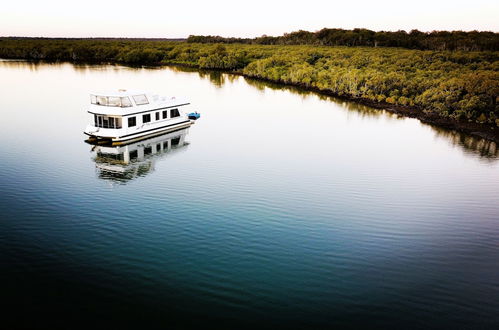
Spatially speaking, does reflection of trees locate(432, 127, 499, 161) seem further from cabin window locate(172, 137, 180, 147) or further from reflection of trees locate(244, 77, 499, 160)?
cabin window locate(172, 137, 180, 147)

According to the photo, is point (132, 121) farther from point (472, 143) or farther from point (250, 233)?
point (472, 143)

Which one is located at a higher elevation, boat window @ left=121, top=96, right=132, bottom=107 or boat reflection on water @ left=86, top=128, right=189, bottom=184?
boat window @ left=121, top=96, right=132, bottom=107

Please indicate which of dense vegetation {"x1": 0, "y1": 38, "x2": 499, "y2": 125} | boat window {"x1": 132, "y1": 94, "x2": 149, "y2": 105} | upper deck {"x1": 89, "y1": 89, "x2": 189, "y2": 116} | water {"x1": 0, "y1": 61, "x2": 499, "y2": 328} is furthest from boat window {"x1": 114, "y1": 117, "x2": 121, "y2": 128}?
dense vegetation {"x1": 0, "y1": 38, "x2": 499, "y2": 125}

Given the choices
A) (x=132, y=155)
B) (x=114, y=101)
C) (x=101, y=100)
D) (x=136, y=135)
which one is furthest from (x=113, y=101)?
(x=132, y=155)

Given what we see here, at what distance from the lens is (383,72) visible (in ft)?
206

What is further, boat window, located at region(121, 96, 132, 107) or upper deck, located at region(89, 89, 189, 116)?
boat window, located at region(121, 96, 132, 107)

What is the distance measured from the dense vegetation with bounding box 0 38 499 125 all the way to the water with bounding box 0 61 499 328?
11.8 meters

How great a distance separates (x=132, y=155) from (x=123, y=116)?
3771mm

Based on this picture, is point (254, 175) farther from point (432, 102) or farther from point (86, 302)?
point (432, 102)

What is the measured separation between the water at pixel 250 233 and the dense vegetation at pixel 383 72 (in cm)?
1176

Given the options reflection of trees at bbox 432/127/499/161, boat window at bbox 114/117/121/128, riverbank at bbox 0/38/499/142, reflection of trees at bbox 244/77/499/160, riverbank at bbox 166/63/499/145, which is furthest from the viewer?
riverbank at bbox 0/38/499/142

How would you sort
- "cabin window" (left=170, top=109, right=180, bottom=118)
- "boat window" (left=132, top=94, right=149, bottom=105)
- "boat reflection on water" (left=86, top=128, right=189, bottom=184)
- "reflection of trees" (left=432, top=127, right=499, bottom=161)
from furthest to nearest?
"cabin window" (left=170, top=109, right=180, bottom=118), "reflection of trees" (left=432, top=127, right=499, bottom=161), "boat window" (left=132, top=94, right=149, bottom=105), "boat reflection on water" (left=86, top=128, right=189, bottom=184)

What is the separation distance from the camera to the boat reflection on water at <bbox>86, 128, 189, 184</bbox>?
24625 millimetres

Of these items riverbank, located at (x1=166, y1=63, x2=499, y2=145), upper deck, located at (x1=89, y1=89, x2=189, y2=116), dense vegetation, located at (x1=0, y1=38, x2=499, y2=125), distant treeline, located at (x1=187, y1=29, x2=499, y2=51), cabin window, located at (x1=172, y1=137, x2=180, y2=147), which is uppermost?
distant treeline, located at (x1=187, y1=29, x2=499, y2=51)
